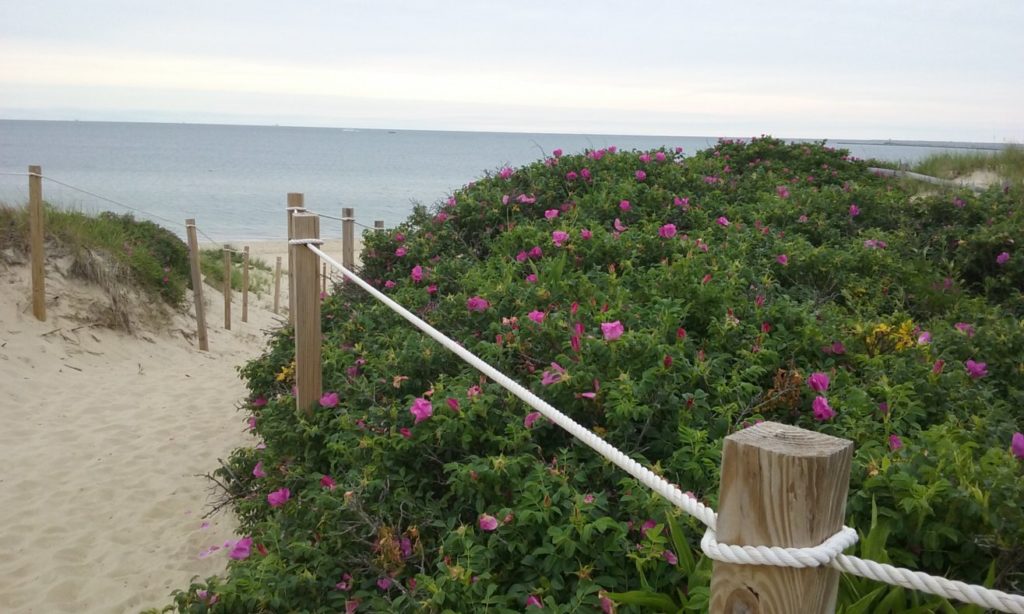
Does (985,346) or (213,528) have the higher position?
(985,346)

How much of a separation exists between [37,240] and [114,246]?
8.57 ft

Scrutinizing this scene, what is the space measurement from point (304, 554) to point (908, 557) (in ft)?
6.03

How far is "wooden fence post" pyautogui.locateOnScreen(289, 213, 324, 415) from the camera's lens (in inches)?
139

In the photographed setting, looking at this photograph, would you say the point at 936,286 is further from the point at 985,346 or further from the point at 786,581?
the point at 786,581

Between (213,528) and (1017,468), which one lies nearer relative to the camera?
(1017,468)

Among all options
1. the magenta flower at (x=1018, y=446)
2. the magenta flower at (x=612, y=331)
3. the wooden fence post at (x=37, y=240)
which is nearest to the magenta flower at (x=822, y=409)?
the magenta flower at (x=1018, y=446)

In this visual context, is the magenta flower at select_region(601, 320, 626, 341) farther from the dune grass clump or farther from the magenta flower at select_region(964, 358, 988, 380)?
the dune grass clump

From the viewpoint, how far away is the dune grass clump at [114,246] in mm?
9883

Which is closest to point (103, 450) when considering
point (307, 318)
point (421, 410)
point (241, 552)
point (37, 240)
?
point (37, 240)

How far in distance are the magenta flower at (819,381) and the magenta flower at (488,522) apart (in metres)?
1.33

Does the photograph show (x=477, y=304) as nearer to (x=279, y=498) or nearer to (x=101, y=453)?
(x=279, y=498)

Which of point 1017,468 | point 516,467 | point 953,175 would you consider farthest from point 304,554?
point 953,175

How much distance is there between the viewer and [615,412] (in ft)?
8.58

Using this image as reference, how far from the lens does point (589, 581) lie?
2.12 meters
